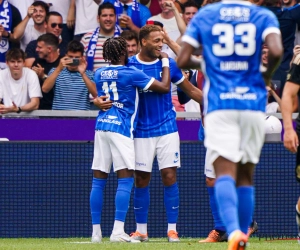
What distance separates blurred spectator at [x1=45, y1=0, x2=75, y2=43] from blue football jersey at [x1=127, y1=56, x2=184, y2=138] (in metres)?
4.65

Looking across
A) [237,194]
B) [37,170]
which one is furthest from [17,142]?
[237,194]

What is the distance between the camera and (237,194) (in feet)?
23.6

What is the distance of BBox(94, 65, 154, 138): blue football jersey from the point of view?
34.1ft

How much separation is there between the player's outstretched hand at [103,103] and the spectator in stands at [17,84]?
9.77 feet

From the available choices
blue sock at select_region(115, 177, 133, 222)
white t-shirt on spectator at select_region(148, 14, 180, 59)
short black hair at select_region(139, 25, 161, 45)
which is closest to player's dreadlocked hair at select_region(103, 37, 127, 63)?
short black hair at select_region(139, 25, 161, 45)

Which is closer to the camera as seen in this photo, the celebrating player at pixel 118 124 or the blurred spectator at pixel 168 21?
the celebrating player at pixel 118 124

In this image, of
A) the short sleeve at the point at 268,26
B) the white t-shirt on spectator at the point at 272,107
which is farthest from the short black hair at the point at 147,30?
the short sleeve at the point at 268,26

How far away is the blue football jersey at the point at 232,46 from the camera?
6883mm

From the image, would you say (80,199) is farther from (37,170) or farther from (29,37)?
(29,37)

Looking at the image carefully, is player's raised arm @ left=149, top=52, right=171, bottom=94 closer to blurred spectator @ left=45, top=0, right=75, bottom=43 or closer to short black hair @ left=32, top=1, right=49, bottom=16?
short black hair @ left=32, top=1, right=49, bottom=16

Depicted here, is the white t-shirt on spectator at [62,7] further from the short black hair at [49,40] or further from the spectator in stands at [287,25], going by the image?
the spectator in stands at [287,25]

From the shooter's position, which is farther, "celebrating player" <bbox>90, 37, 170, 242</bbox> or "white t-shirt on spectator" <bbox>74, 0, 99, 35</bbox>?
"white t-shirt on spectator" <bbox>74, 0, 99, 35</bbox>

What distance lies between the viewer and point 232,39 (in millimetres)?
6875

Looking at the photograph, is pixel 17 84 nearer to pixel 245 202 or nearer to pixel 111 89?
pixel 111 89
